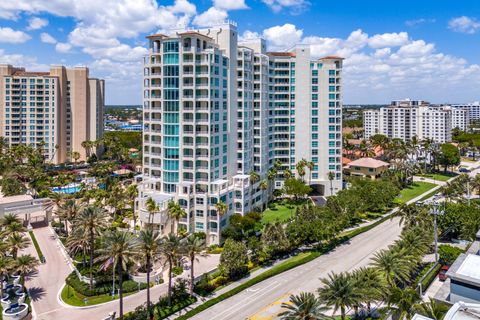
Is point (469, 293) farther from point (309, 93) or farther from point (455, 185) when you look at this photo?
point (309, 93)

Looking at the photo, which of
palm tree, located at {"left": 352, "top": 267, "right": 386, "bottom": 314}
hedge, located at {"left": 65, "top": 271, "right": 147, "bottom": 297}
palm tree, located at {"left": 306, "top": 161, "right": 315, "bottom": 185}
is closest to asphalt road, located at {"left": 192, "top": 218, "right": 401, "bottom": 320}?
palm tree, located at {"left": 352, "top": 267, "right": 386, "bottom": 314}

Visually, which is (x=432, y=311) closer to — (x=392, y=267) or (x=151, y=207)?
(x=392, y=267)

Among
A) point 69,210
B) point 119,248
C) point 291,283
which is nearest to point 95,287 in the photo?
point 119,248

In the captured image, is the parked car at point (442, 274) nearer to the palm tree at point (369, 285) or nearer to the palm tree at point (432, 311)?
the palm tree at point (369, 285)

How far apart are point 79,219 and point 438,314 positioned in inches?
1819

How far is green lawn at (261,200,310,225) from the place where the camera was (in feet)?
293

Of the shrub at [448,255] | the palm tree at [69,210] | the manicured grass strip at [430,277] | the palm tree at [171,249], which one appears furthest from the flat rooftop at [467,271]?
the palm tree at [69,210]

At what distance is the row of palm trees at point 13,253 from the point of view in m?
51.5

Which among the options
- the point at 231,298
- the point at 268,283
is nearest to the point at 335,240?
the point at 268,283

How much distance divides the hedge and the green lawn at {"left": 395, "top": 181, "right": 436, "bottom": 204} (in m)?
76.6

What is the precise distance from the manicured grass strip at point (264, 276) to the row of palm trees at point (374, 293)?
11893mm

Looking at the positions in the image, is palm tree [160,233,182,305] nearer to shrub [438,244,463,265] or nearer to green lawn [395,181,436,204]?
shrub [438,244,463,265]

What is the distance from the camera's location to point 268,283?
191 ft

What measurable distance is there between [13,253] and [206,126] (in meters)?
38.5
